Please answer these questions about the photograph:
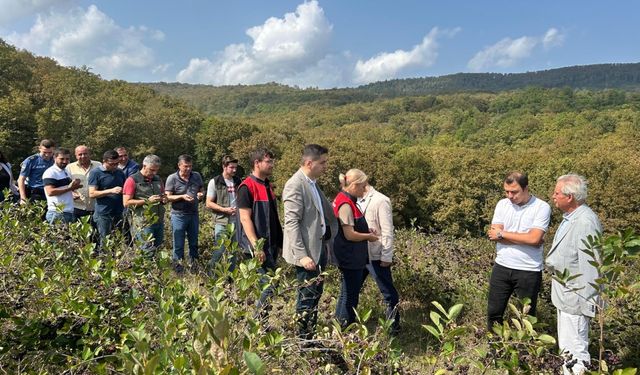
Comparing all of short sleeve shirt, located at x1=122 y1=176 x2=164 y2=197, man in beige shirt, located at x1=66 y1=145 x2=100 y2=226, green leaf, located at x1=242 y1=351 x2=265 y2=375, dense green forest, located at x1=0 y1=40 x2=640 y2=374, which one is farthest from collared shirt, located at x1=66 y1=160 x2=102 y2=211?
green leaf, located at x1=242 y1=351 x2=265 y2=375

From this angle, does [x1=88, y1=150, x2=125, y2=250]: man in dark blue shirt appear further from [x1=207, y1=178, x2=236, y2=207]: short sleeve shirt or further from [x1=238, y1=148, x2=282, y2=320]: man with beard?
[x1=238, y1=148, x2=282, y2=320]: man with beard

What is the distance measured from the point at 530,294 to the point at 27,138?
35.5 metres

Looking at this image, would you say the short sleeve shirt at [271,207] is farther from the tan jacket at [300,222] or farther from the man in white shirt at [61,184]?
the man in white shirt at [61,184]

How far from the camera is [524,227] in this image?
3627 mm

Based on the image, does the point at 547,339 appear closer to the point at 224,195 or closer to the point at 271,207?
the point at 271,207

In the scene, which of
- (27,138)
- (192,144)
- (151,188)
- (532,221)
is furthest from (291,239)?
(192,144)

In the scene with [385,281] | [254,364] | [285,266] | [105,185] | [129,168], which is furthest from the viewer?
A: [129,168]

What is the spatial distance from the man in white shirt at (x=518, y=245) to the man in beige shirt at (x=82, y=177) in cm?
468

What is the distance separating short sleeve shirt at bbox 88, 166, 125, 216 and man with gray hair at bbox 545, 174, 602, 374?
15.1 feet

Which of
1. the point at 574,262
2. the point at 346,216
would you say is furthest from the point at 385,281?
the point at 574,262

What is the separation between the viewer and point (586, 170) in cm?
3425

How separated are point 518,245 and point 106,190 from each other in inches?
172

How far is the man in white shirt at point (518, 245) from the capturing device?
11.6 feet

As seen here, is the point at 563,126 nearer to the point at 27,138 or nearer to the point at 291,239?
the point at 27,138
